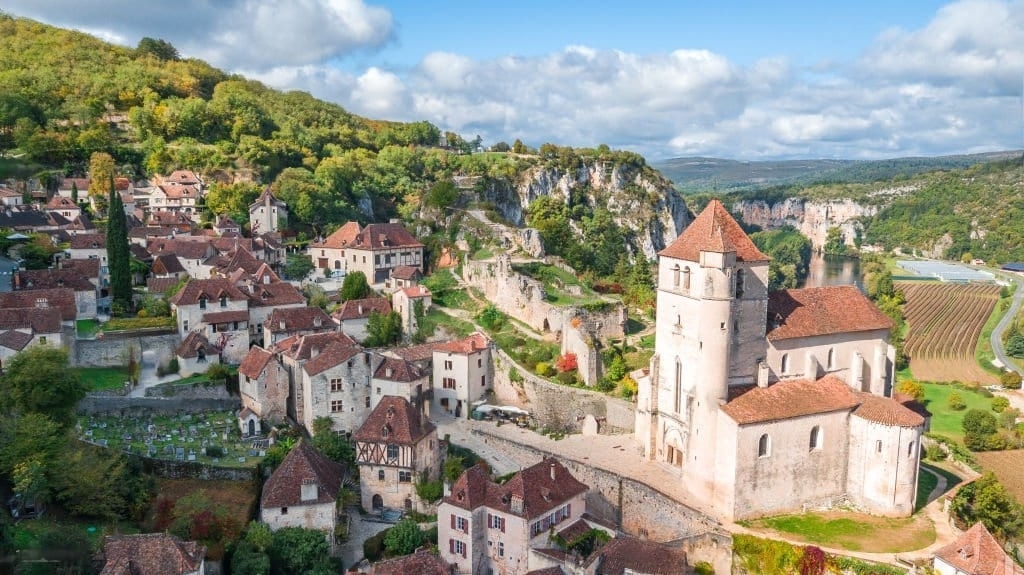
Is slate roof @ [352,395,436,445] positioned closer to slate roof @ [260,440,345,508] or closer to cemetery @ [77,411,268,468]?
slate roof @ [260,440,345,508]

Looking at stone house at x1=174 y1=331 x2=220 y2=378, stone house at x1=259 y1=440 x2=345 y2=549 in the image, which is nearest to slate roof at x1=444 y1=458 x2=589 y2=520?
stone house at x1=259 y1=440 x2=345 y2=549

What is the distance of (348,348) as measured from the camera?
A: 43.3 meters

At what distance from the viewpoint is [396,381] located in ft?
140

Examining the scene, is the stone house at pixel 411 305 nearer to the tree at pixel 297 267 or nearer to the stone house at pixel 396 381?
the stone house at pixel 396 381

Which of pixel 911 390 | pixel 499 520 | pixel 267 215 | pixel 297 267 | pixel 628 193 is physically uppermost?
pixel 628 193

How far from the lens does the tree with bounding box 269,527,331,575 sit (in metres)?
31.0

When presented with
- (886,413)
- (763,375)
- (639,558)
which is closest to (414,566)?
(639,558)

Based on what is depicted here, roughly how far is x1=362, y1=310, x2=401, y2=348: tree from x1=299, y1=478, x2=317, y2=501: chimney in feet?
60.0

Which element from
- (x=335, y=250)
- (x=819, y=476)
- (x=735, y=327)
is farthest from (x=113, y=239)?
(x=819, y=476)

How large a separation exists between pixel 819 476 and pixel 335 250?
42.0m

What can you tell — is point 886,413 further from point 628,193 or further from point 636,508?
point 628,193

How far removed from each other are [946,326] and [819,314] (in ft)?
225

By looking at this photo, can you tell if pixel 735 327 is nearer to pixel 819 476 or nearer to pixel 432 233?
pixel 819 476

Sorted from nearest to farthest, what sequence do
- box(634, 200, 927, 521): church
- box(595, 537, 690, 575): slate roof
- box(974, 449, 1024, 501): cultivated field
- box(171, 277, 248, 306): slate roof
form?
box(595, 537, 690, 575): slate roof → box(634, 200, 927, 521): church → box(974, 449, 1024, 501): cultivated field → box(171, 277, 248, 306): slate roof
